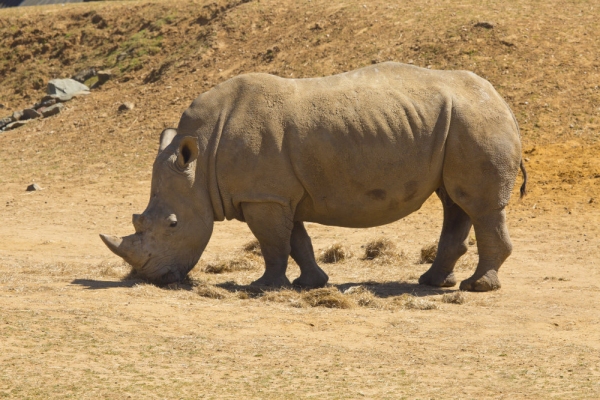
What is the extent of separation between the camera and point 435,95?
38.3 feet

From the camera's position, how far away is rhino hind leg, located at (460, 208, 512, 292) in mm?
11844

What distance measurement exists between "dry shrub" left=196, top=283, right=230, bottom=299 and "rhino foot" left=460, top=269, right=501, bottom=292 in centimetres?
283

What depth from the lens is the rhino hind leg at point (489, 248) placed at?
11.8 meters

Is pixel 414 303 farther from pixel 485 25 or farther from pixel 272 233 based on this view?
pixel 485 25

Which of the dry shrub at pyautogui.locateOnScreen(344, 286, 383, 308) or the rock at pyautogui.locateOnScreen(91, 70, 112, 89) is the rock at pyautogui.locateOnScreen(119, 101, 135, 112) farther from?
the dry shrub at pyautogui.locateOnScreen(344, 286, 383, 308)

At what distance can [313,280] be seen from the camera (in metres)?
11.9

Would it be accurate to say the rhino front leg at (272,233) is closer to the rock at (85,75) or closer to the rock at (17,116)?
the rock at (17,116)

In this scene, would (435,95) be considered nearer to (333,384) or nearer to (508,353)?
(508,353)

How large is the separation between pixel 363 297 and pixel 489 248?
5.89 ft

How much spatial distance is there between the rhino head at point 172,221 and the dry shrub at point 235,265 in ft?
5.73

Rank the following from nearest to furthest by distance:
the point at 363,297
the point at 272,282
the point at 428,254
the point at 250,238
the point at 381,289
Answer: the point at 363,297 → the point at 272,282 → the point at 381,289 → the point at 428,254 → the point at 250,238

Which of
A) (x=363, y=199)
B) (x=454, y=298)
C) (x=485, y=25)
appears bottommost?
(x=454, y=298)

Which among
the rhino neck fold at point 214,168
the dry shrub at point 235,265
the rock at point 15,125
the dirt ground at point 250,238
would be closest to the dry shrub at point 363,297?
the dirt ground at point 250,238

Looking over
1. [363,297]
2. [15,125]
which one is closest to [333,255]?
[363,297]
